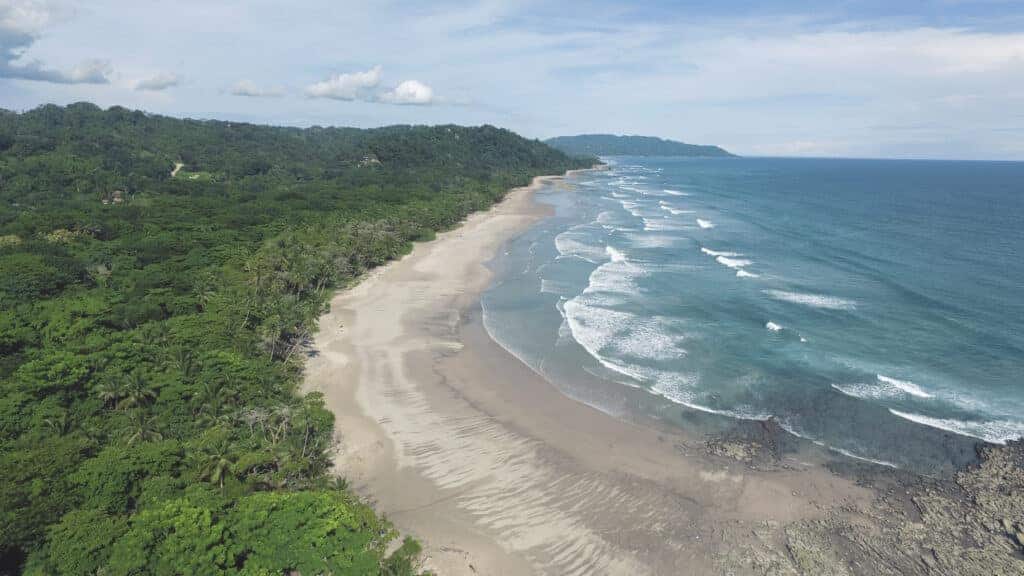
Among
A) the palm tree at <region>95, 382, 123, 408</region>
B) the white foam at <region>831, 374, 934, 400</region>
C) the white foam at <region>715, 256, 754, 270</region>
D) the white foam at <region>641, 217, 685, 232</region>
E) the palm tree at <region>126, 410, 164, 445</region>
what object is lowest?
the white foam at <region>831, 374, 934, 400</region>

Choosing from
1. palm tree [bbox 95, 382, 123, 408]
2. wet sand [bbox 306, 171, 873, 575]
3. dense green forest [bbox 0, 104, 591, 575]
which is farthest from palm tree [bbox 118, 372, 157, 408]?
wet sand [bbox 306, 171, 873, 575]

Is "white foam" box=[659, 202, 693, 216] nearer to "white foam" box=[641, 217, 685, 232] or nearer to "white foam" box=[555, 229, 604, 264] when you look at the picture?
"white foam" box=[641, 217, 685, 232]

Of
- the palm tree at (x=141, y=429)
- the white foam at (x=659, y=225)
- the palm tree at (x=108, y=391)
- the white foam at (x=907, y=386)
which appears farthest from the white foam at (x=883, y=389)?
the white foam at (x=659, y=225)

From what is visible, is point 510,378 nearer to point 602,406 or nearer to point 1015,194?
point 602,406

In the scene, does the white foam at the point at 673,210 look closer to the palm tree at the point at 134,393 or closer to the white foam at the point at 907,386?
the white foam at the point at 907,386

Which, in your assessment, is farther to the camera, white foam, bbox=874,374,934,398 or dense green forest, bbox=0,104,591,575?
white foam, bbox=874,374,934,398

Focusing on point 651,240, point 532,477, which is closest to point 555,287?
point 651,240

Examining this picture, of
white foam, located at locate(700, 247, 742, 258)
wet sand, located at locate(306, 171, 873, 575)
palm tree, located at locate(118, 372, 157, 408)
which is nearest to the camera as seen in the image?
wet sand, located at locate(306, 171, 873, 575)
